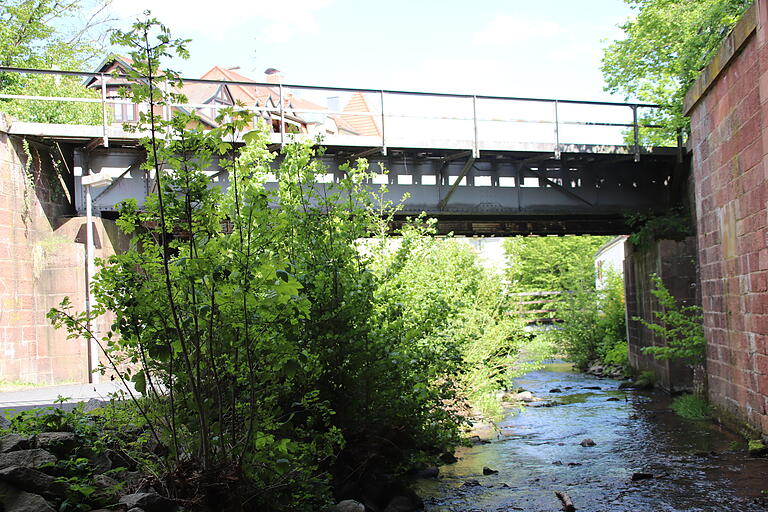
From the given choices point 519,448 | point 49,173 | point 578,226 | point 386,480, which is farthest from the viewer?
point 578,226

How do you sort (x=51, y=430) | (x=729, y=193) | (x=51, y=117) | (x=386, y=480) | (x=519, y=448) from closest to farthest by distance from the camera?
(x=51, y=430), (x=386, y=480), (x=729, y=193), (x=519, y=448), (x=51, y=117)

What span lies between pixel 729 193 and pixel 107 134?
12004 mm

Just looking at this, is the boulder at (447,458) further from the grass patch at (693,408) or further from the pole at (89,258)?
the pole at (89,258)

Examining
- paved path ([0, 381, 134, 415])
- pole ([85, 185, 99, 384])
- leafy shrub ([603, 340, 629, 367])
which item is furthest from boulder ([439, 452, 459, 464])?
leafy shrub ([603, 340, 629, 367])

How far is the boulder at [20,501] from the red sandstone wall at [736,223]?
840 cm

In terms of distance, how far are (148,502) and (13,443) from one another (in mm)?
1231

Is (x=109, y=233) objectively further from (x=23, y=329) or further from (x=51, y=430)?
(x=51, y=430)

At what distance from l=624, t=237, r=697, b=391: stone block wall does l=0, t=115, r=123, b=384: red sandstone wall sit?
40.7 feet

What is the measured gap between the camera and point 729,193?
10.3 metres

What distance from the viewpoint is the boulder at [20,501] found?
13.6 feet

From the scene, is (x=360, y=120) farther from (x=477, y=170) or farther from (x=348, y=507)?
(x=348, y=507)

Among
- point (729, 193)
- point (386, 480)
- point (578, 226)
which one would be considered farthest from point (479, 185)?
point (386, 480)

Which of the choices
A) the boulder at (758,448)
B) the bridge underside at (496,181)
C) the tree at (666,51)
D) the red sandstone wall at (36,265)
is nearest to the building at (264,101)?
the tree at (666,51)

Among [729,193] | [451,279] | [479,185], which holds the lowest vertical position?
[451,279]
